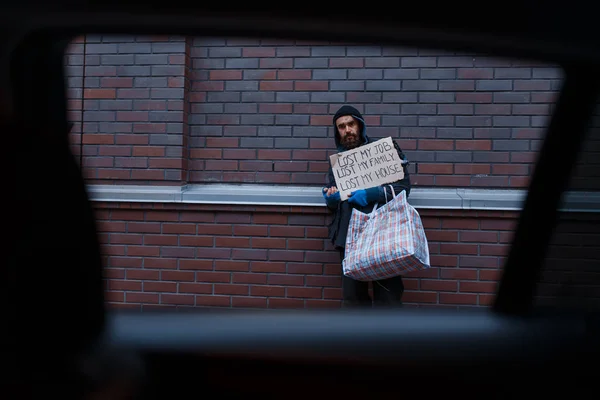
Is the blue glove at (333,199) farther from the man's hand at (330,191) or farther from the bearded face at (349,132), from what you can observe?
the bearded face at (349,132)

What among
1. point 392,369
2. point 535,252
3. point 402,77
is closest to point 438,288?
point 402,77

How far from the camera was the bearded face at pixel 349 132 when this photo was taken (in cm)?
382

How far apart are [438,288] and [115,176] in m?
2.70

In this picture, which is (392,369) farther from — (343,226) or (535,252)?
(343,226)

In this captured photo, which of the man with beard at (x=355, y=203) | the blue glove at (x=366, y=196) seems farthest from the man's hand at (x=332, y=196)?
the blue glove at (x=366, y=196)

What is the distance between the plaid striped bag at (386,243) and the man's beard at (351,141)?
0.50 m

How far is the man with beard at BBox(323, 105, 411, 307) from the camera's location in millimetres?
3613

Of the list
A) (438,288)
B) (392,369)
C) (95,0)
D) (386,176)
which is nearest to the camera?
(95,0)

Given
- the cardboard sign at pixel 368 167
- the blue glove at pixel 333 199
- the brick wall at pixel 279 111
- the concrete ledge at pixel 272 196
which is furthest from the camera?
the brick wall at pixel 279 111

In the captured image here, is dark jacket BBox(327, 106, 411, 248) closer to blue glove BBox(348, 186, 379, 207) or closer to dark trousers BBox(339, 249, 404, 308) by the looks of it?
blue glove BBox(348, 186, 379, 207)

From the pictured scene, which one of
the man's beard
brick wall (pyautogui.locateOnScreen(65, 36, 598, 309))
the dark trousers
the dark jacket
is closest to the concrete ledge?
brick wall (pyautogui.locateOnScreen(65, 36, 598, 309))

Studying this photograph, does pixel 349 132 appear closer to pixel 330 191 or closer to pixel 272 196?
pixel 330 191

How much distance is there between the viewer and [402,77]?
4.36 metres

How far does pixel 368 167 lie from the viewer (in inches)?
143
